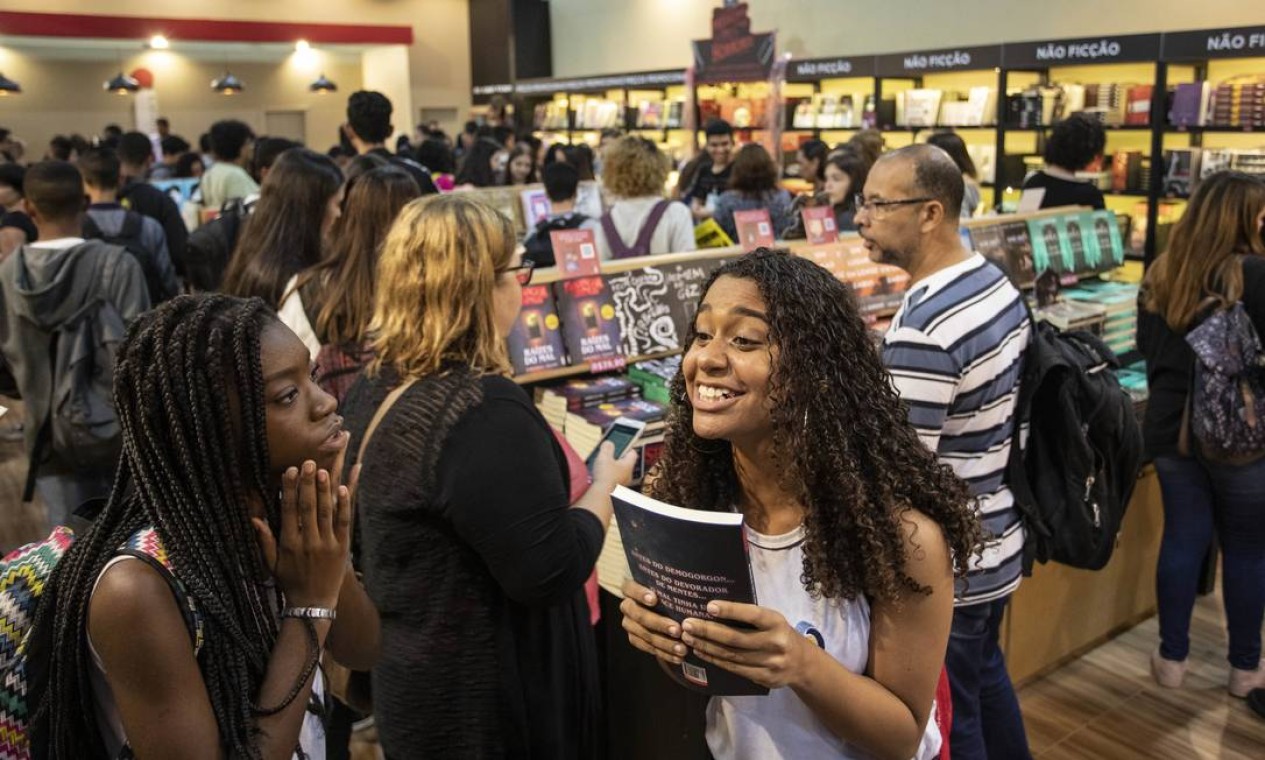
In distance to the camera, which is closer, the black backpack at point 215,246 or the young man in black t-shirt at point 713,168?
the black backpack at point 215,246

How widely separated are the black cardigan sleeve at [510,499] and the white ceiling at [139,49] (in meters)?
15.9

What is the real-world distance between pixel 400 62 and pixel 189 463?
702 inches

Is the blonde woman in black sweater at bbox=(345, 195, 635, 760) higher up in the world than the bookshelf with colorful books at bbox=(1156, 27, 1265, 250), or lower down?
lower down

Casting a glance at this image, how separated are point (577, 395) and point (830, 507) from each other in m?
1.85

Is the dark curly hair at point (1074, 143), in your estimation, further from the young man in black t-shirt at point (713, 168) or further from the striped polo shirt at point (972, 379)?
the striped polo shirt at point (972, 379)

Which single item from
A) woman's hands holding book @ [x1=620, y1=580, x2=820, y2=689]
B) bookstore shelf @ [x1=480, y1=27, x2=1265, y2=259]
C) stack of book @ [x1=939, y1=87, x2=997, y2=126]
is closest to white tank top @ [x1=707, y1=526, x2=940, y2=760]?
woman's hands holding book @ [x1=620, y1=580, x2=820, y2=689]

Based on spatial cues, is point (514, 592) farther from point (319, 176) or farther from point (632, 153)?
point (632, 153)

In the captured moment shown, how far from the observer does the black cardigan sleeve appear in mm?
1759

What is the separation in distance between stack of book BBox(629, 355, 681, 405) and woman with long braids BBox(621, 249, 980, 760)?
1735 millimetres

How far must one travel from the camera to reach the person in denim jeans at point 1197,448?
10.4 ft

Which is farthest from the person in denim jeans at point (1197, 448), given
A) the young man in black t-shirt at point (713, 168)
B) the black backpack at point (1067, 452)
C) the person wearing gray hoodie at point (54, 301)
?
the young man in black t-shirt at point (713, 168)

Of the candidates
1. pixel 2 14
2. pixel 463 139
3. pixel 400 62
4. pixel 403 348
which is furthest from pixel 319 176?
pixel 400 62

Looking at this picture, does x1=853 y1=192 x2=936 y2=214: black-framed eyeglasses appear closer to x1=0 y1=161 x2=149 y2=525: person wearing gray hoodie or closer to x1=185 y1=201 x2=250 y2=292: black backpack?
x1=0 y1=161 x2=149 y2=525: person wearing gray hoodie

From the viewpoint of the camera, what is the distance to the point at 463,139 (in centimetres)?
1280
